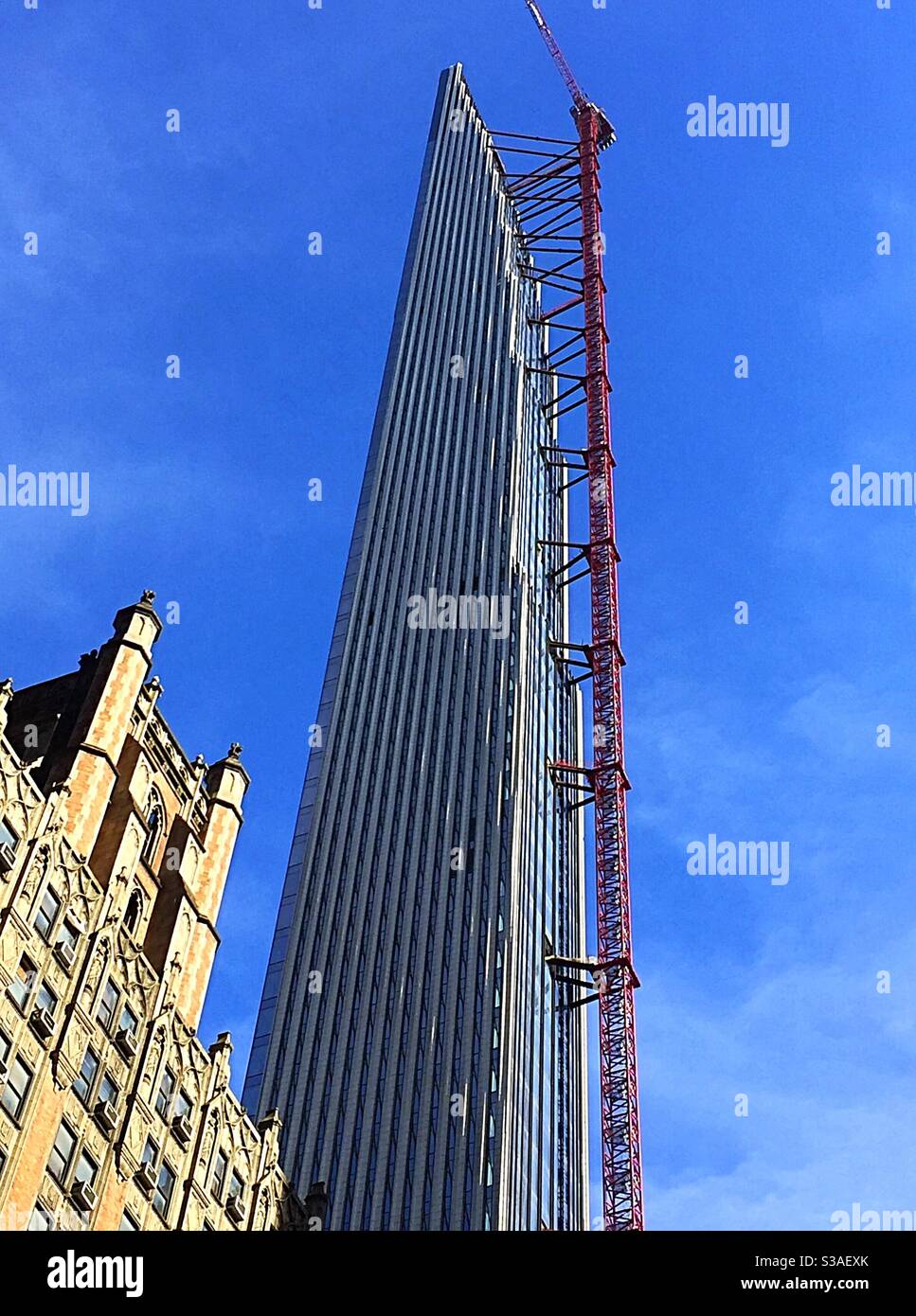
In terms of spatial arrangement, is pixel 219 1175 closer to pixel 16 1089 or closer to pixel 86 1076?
pixel 86 1076

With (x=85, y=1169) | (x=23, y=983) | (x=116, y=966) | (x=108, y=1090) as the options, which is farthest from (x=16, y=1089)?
(x=116, y=966)

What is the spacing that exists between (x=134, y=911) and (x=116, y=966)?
25.0 feet

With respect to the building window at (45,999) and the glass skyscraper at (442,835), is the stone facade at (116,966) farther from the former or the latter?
the glass skyscraper at (442,835)

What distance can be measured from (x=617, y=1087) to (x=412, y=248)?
9631cm

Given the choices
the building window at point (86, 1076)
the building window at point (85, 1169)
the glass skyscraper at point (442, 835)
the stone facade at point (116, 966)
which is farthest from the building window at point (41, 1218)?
the glass skyscraper at point (442, 835)

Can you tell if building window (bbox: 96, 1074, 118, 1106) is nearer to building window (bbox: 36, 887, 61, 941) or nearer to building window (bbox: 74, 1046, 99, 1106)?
building window (bbox: 74, 1046, 99, 1106)

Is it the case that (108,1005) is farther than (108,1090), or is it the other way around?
(108,1005)

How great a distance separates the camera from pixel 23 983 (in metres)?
45.7

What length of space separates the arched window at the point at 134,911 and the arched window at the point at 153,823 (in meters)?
1.61

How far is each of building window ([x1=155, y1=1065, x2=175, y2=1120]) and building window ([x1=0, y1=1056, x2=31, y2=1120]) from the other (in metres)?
8.63
